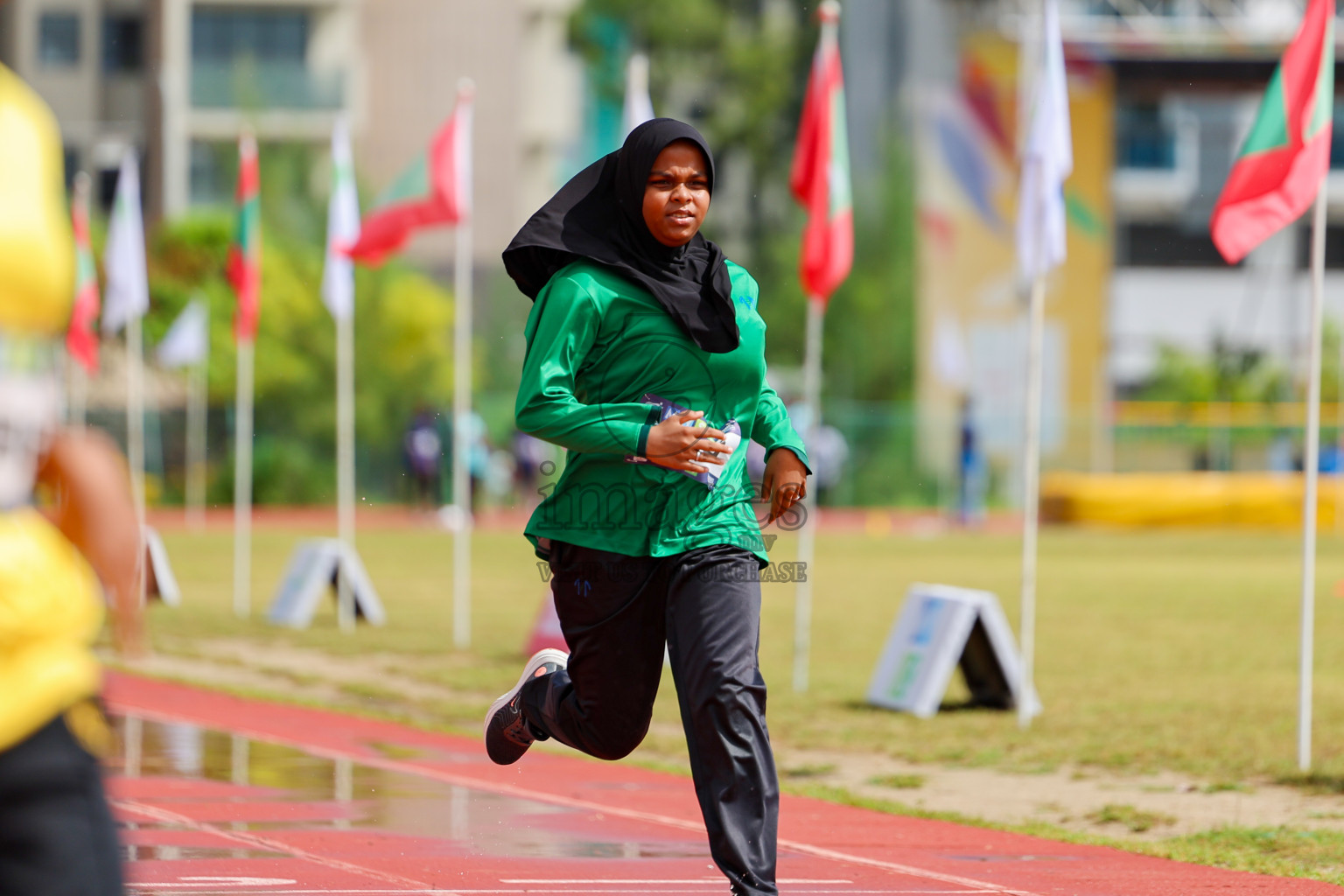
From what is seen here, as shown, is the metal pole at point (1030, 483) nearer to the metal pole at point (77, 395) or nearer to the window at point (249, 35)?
the metal pole at point (77, 395)

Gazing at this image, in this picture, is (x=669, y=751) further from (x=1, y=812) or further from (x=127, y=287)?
(x=127, y=287)

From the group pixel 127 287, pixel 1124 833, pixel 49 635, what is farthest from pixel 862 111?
pixel 49 635

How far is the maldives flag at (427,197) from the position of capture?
1425 cm

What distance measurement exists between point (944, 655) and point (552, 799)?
3.46 meters

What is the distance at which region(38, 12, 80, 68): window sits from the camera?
54906 millimetres

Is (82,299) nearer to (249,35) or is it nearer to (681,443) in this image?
(681,443)

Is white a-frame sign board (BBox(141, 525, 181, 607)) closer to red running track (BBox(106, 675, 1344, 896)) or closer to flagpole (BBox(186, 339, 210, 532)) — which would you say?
red running track (BBox(106, 675, 1344, 896))

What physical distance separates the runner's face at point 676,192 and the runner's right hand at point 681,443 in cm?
50

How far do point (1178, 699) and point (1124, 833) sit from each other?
4103 mm

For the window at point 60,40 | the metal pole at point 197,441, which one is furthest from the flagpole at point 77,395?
the window at point 60,40

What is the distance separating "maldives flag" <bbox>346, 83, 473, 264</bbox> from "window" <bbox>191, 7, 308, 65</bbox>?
135 ft

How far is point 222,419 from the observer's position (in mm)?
39781

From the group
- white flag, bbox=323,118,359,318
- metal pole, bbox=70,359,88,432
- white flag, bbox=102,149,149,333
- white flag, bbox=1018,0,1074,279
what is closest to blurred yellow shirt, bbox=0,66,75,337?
white flag, bbox=1018,0,1074,279

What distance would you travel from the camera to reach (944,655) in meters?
10.2
